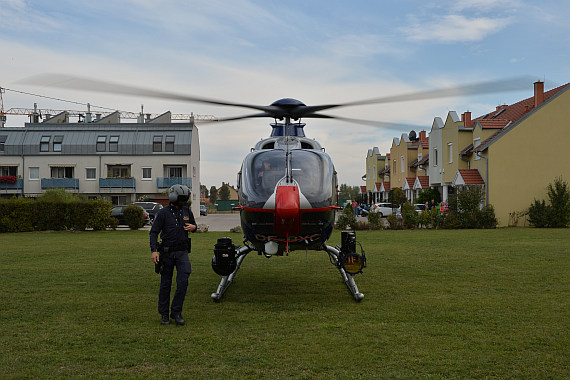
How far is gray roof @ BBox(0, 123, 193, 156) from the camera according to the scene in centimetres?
5012

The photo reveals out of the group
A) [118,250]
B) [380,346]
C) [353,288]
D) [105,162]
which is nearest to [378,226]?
[118,250]

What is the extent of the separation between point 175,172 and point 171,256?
1797 inches

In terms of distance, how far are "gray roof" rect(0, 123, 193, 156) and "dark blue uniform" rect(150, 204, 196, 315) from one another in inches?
1726

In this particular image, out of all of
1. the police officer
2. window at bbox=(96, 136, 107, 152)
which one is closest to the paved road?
window at bbox=(96, 136, 107, 152)

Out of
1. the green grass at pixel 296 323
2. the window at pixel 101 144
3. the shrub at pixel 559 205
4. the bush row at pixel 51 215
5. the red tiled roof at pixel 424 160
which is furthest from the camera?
the window at pixel 101 144

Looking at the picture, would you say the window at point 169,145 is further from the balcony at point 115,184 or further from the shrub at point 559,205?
the shrub at point 559,205

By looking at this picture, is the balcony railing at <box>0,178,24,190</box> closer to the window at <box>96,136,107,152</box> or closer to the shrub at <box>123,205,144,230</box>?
the window at <box>96,136,107,152</box>

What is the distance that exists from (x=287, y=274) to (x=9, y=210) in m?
20.7

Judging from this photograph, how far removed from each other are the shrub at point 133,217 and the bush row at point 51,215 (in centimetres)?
147

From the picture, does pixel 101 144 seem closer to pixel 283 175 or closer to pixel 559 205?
pixel 559 205

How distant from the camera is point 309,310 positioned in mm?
7883

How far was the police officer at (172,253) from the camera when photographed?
7.03 m

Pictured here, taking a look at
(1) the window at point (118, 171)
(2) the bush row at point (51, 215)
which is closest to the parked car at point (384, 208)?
(2) the bush row at point (51, 215)

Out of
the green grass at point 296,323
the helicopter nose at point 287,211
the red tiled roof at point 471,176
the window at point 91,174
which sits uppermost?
the window at point 91,174
